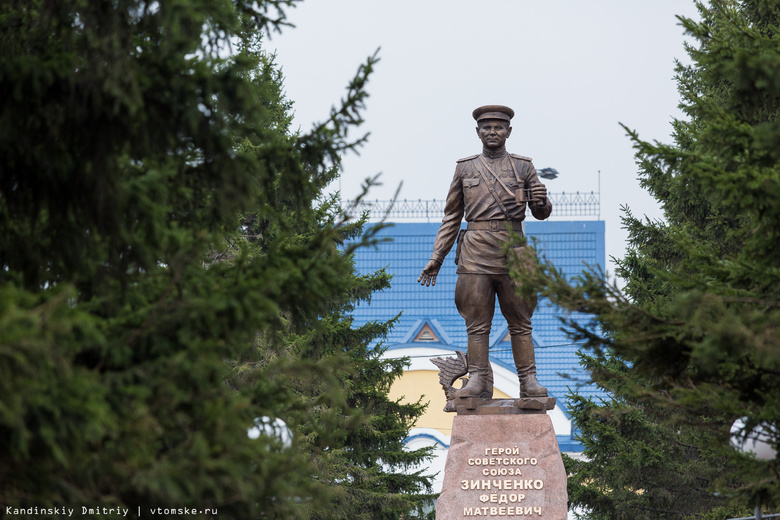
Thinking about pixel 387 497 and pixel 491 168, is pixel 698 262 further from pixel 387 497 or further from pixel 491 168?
pixel 387 497

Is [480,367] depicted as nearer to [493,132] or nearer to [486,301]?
[486,301]

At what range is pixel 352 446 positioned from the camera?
15.6 m

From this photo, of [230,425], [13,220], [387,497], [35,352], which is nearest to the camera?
[35,352]

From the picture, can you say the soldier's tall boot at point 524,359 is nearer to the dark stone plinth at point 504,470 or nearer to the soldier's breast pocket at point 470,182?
the dark stone plinth at point 504,470

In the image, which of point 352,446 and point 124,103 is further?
point 352,446

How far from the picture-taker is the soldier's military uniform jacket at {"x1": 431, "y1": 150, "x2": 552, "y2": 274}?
9.33 m

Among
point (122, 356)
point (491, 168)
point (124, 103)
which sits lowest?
point (122, 356)

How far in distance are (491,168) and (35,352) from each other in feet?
20.9

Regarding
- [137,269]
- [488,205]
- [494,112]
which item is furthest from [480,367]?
[137,269]

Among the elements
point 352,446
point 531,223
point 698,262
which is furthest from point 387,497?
point 531,223

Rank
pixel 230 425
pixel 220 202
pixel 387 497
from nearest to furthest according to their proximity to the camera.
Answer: pixel 230 425 → pixel 220 202 → pixel 387 497

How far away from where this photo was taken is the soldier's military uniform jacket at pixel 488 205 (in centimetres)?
933

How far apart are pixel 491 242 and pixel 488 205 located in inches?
13.4

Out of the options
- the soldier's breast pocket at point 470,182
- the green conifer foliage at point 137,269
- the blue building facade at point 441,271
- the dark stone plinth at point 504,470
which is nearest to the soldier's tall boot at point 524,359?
the dark stone plinth at point 504,470
